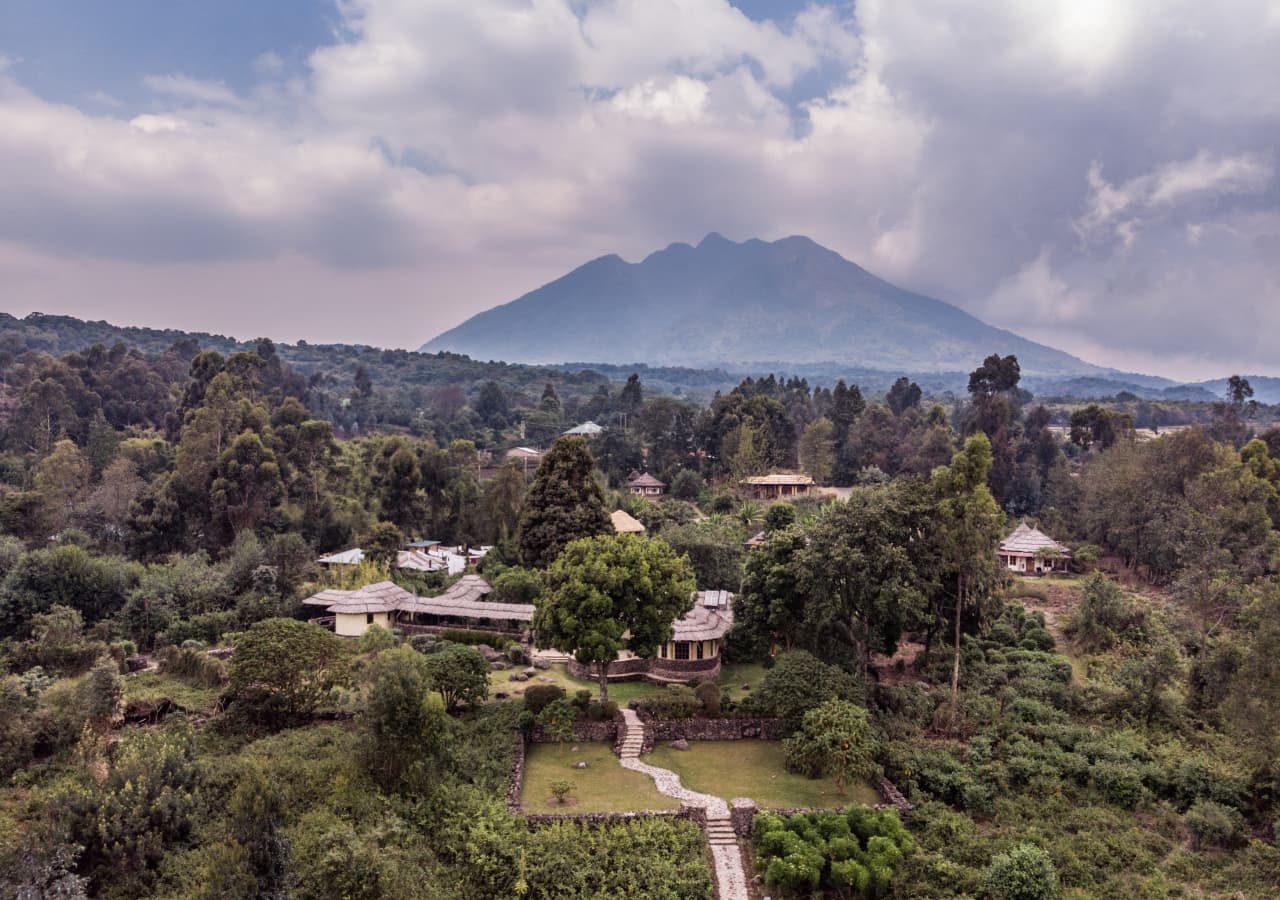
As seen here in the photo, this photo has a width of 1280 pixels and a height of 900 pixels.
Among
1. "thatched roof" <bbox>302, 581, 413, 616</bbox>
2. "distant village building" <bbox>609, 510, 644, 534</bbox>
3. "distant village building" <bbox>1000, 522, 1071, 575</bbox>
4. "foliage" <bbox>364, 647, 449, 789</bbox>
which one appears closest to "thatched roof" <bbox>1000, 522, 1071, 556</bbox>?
"distant village building" <bbox>1000, 522, 1071, 575</bbox>

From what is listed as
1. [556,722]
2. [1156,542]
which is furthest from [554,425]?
[556,722]

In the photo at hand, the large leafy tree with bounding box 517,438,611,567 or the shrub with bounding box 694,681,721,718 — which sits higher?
the large leafy tree with bounding box 517,438,611,567

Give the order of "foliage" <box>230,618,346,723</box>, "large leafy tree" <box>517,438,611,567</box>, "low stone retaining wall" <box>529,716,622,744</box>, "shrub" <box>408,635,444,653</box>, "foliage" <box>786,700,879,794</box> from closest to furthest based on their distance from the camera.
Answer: "foliage" <box>786,700,879,794</box> < "foliage" <box>230,618,346,723</box> < "low stone retaining wall" <box>529,716,622,744</box> < "shrub" <box>408,635,444,653</box> < "large leafy tree" <box>517,438,611,567</box>

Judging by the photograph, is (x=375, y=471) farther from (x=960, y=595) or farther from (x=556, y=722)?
(x=960, y=595)

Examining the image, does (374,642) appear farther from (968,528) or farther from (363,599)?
(968,528)

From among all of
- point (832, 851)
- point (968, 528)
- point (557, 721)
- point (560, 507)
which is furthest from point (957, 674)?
point (560, 507)

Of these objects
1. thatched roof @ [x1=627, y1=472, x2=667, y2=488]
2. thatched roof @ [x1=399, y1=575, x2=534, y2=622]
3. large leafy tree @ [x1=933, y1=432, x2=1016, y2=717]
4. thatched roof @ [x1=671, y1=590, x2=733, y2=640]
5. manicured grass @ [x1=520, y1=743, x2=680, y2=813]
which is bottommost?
manicured grass @ [x1=520, y1=743, x2=680, y2=813]

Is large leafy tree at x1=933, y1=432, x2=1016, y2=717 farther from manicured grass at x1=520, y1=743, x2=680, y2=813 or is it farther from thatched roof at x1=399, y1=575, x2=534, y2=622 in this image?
thatched roof at x1=399, y1=575, x2=534, y2=622

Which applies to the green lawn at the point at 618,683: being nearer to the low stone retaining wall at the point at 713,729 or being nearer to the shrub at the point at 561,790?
the low stone retaining wall at the point at 713,729
